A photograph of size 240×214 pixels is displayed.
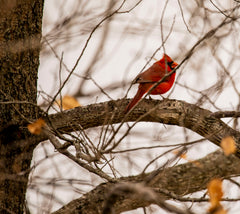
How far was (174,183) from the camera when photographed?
471cm

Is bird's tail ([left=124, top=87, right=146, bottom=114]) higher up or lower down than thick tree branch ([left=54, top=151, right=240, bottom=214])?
higher up

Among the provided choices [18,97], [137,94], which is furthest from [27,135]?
[137,94]

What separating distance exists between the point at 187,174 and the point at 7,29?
94.4 inches

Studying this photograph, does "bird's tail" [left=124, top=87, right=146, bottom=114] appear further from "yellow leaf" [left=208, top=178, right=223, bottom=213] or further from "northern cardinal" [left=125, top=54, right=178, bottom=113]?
"yellow leaf" [left=208, top=178, right=223, bottom=213]

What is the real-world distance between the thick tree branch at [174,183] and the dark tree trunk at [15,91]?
0.49 m

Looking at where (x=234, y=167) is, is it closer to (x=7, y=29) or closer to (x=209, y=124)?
(x=209, y=124)

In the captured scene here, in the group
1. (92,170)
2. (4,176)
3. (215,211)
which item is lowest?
(215,211)

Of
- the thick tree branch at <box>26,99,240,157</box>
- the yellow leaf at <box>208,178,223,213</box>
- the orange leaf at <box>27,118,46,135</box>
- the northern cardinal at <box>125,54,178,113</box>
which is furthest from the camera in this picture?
the northern cardinal at <box>125,54,178,113</box>

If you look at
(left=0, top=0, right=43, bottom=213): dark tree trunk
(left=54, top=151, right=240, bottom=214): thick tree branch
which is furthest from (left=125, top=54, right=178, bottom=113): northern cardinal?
(left=0, top=0, right=43, bottom=213): dark tree trunk

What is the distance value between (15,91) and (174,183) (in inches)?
75.5

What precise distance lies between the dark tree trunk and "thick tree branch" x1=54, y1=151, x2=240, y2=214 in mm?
492

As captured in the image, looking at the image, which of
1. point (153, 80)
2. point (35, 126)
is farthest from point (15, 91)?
point (153, 80)

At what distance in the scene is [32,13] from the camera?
412 centimetres

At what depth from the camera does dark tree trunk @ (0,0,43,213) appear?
155 inches
